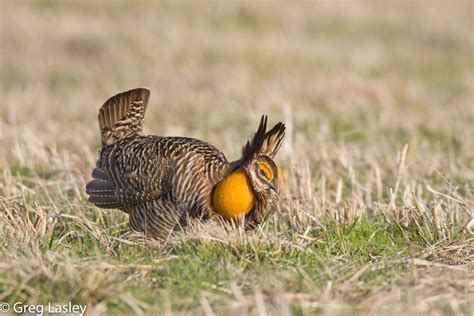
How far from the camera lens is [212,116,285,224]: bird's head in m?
4.17

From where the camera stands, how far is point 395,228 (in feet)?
14.8

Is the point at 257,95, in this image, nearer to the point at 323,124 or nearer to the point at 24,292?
the point at 323,124

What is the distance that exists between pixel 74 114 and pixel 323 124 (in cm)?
273

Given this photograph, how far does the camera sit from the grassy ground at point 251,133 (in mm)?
3420

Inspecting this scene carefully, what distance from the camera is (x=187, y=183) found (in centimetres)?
430

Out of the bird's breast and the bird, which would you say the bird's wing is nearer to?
the bird

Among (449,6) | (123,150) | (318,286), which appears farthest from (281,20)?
(318,286)

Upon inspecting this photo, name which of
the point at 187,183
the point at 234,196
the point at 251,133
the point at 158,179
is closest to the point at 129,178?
the point at 158,179

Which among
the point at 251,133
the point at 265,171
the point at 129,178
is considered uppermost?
the point at 265,171

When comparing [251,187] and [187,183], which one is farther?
[187,183]

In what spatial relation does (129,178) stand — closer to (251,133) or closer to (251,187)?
(251,187)

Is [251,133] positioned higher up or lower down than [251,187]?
lower down

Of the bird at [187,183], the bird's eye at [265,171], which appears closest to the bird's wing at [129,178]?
the bird at [187,183]

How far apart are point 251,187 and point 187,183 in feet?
1.09
